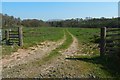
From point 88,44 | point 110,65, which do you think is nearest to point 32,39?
point 88,44

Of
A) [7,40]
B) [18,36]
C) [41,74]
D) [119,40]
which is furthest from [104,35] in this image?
[7,40]

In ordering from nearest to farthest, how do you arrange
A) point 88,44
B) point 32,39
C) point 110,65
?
point 110,65 < point 88,44 < point 32,39

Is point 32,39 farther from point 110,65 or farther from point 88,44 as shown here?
point 110,65

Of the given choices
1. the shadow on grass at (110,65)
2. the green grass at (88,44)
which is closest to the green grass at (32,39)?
the green grass at (88,44)

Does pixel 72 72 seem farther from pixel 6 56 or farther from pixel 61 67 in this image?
pixel 6 56

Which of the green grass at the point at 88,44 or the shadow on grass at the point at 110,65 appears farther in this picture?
the green grass at the point at 88,44

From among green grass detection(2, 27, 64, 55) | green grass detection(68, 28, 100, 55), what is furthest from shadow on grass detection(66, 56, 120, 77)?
green grass detection(2, 27, 64, 55)

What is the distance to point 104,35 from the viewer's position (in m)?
15.1

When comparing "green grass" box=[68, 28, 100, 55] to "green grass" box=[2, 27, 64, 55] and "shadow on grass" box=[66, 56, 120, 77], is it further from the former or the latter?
"shadow on grass" box=[66, 56, 120, 77]

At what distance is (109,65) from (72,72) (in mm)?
2059

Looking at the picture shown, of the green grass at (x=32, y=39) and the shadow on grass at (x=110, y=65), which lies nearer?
the shadow on grass at (x=110, y=65)

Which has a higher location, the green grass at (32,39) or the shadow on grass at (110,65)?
the green grass at (32,39)

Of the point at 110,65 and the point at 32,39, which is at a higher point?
the point at 32,39

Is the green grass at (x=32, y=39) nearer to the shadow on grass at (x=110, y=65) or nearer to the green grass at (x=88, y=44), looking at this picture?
the green grass at (x=88, y=44)
